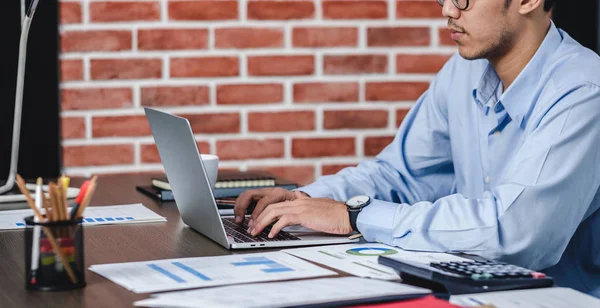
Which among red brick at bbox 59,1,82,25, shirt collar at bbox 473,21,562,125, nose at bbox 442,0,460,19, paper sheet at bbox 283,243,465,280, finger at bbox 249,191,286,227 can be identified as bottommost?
paper sheet at bbox 283,243,465,280

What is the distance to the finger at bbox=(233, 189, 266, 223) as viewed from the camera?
1.65 m

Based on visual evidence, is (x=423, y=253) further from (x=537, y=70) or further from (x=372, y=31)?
(x=372, y=31)

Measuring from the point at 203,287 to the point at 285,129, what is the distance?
63.9 inches

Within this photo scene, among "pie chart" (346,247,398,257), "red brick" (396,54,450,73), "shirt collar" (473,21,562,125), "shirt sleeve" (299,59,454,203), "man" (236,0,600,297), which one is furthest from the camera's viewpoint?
"red brick" (396,54,450,73)

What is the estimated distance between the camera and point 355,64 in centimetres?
278

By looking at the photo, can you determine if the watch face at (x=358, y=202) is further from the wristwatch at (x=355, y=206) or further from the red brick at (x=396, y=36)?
the red brick at (x=396, y=36)

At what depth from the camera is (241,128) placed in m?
2.73

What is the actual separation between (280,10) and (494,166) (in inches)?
42.7

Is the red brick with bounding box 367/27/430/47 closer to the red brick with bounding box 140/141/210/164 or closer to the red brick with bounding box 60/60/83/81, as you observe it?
the red brick with bounding box 140/141/210/164

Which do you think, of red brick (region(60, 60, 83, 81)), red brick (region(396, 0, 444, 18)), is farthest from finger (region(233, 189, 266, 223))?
red brick (region(396, 0, 444, 18))

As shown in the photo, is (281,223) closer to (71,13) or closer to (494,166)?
(494,166)

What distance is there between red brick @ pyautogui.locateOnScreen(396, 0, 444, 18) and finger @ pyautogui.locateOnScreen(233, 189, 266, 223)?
48.0 inches

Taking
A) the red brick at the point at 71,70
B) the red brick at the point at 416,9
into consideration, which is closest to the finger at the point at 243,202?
the red brick at the point at 71,70

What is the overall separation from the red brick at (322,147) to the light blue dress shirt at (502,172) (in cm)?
71
